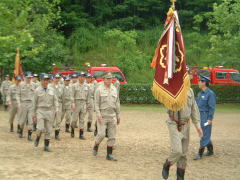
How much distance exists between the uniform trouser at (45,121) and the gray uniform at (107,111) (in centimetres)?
165

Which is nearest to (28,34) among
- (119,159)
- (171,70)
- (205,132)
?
(119,159)

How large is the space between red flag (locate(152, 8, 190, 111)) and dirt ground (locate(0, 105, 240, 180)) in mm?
1740

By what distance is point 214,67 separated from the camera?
3425cm

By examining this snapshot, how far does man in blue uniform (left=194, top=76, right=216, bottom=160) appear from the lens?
11.4 metres

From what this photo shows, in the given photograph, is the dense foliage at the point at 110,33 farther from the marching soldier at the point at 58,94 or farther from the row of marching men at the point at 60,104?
the marching soldier at the point at 58,94

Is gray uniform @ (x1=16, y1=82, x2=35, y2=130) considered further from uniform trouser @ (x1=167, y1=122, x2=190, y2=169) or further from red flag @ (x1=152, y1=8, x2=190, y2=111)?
uniform trouser @ (x1=167, y1=122, x2=190, y2=169)

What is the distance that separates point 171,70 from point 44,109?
4874mm

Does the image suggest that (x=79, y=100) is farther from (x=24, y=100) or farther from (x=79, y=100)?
(x=24, y=100)

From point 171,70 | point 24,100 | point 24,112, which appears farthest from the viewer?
point 24,100

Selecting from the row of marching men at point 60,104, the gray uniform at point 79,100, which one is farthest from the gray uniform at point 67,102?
the gray uniform at point 79,100

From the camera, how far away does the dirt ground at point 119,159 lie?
9297mm

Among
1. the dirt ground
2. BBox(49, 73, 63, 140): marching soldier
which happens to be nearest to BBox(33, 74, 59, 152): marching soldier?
the dirt ground

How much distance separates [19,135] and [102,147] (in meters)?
3.44

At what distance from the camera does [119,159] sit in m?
11.1
